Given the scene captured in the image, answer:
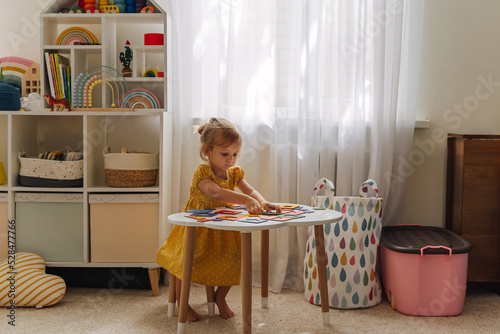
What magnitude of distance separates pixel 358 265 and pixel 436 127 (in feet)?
2.76

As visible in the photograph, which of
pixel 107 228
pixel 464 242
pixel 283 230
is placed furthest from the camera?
pixel 283 230

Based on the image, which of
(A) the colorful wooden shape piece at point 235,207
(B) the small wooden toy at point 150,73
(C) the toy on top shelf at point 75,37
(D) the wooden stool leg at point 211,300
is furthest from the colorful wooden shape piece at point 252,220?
(C) the toy on top shelf at point 75,37

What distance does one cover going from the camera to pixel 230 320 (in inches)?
77.4

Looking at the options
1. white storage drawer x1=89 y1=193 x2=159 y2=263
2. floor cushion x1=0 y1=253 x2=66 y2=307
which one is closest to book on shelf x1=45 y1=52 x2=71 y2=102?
white storage drawer x1=89 y1=193 x2=159 y2=263

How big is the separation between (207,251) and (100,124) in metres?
0.89

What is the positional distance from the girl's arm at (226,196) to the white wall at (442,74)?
996 millimetres

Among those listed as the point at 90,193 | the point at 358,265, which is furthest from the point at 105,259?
the point at 358,265

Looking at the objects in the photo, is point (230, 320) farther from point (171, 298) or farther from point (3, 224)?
point (3, 224)

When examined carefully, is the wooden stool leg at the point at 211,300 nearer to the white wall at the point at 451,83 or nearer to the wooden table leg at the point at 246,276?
the wooden table leg at the point at 246,276

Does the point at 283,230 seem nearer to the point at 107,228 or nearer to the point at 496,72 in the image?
the point at 107,228

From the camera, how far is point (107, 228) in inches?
88.4

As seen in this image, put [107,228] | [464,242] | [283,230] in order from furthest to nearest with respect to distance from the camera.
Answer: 1. [283,230]
2. [107,228]
3. [464,242]

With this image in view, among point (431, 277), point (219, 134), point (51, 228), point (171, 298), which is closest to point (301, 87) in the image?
point (219, 134)

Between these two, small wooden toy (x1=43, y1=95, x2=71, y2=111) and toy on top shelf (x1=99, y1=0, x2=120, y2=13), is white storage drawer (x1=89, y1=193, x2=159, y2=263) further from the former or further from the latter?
toy on top shelf (x1=99, y1=0, x2=120, y2=13)
